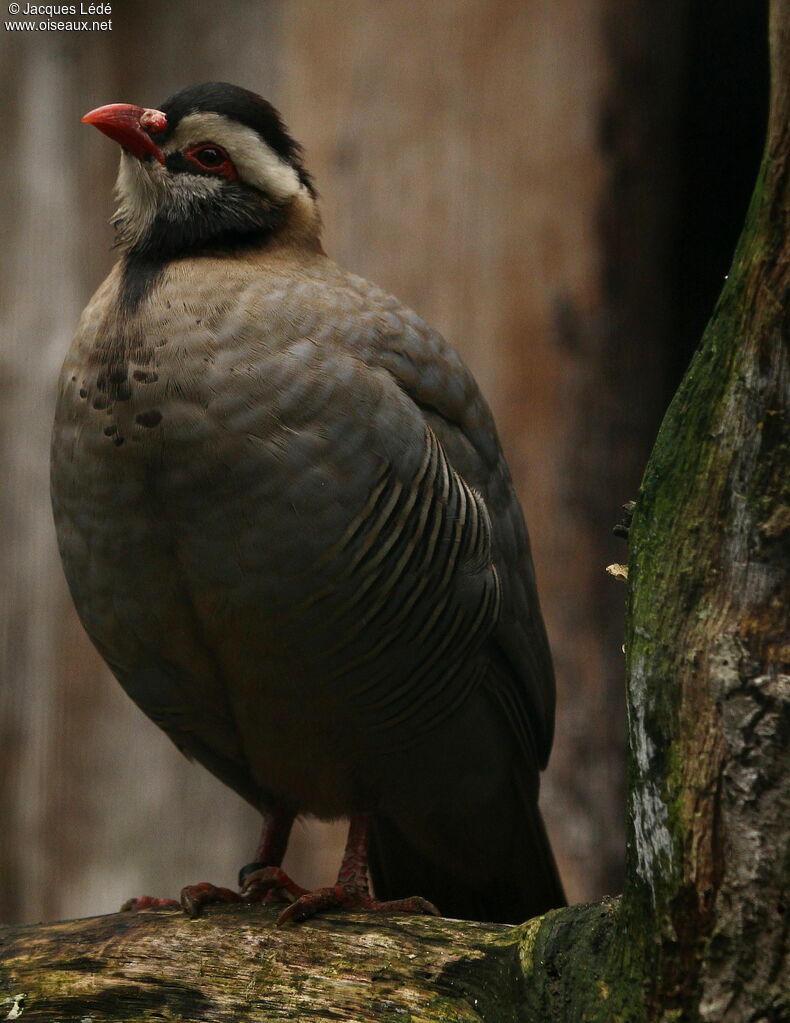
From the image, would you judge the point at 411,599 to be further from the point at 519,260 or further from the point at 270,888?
the point at 519,260

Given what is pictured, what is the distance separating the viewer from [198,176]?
3686 millimetres

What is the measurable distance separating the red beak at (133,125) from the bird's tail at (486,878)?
211cm

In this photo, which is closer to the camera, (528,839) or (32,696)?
(528,839)

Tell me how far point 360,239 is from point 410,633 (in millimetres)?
2404

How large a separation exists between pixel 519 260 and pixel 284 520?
2377 millimetres

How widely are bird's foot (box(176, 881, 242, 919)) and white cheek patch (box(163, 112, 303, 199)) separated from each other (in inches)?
76.6

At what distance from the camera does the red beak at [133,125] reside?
3604 millimetres

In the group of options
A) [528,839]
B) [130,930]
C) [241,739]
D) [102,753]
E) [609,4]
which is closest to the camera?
[130,930]

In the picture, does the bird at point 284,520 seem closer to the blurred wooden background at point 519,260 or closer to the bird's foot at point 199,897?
the bird's foot at point 199,897

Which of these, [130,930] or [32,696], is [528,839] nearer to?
[130,930]

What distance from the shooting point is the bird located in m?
3.16

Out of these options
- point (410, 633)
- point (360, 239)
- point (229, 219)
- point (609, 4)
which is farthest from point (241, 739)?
point (609, 4)

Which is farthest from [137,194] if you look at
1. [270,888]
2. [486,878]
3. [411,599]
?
[486,878]

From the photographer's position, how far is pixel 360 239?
17.2 ft
